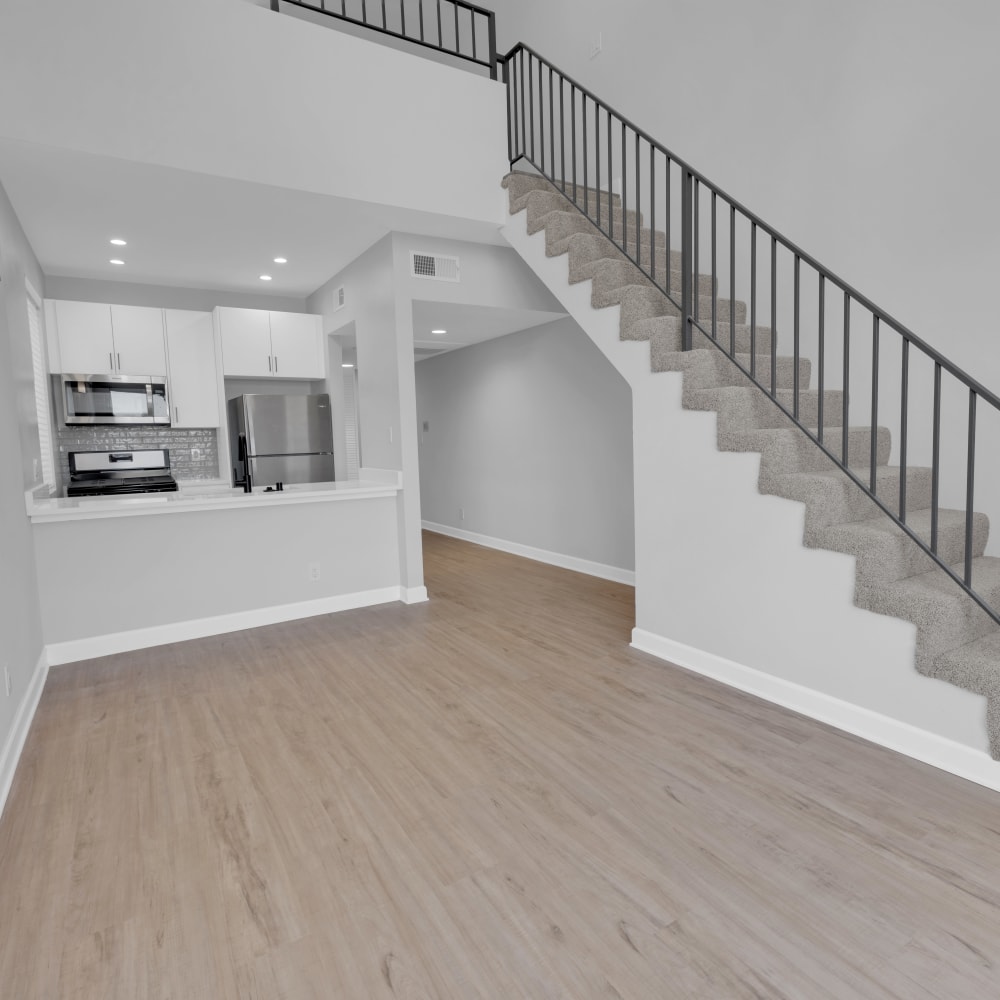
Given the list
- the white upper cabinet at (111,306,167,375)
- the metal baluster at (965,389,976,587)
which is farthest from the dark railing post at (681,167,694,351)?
the white upper cabinet at (111,306,167,375)

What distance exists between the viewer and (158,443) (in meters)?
5.83

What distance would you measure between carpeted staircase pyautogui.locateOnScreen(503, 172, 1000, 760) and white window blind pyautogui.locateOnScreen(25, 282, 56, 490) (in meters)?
3.50

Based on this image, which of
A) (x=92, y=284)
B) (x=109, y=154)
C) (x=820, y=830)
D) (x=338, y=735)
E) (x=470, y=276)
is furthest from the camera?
(x=92, y=284)

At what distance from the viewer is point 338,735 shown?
271cm

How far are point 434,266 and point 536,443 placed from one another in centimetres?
216

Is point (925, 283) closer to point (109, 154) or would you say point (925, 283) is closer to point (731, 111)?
point (731, 111)

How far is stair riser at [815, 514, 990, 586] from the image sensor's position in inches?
97.3

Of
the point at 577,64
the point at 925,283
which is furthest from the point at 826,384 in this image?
the point at 577,64

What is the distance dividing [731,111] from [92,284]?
5.23m

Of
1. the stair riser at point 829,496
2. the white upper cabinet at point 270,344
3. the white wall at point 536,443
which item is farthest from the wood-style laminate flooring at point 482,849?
the white upper cabinet at point 270,344

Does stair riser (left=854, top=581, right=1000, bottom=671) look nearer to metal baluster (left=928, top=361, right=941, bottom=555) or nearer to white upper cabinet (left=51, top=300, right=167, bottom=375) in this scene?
metal baluster (left=928, top=361, right=941, bottom=555)

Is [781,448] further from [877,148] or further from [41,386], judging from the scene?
[41,386]

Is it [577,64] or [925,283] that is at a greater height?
[577,64]

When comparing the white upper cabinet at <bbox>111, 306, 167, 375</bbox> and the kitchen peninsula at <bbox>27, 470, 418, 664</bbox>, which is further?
the white upper cabinet at <bbox>111, 306, 167, 375</bbox>
